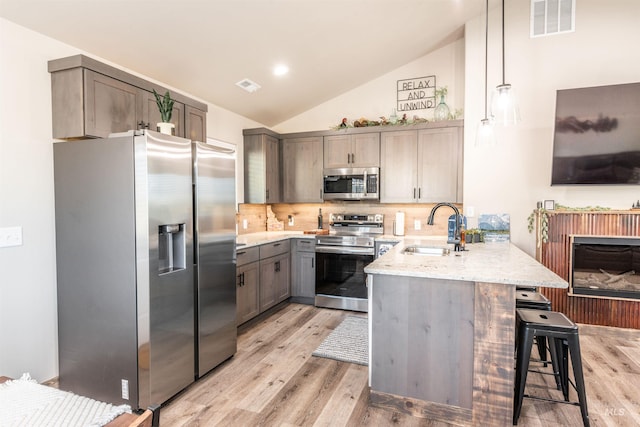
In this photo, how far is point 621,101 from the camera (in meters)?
3.44

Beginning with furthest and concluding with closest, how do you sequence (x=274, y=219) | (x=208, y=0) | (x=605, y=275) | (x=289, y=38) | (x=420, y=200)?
(x=274, y=219)
(x=420, y=200)
(x=605, y=275)
(x=289, y=38)
(x=208, y=0)

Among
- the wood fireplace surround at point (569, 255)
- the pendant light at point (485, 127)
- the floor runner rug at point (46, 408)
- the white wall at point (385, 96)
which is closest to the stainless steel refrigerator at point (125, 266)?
the floor runner rug at point (46, 408)

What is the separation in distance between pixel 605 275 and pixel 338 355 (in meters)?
2.93

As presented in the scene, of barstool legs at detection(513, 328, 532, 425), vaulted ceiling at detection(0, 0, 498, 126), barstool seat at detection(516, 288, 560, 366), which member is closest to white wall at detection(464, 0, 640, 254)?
vaulted ceiling at detection(0, 0, 498, 126)

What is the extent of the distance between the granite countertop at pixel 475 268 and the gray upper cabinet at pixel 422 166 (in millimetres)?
1578

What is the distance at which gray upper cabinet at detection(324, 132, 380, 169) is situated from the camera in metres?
4.59

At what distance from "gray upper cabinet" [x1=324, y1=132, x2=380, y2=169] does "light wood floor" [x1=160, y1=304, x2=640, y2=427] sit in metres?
2.31

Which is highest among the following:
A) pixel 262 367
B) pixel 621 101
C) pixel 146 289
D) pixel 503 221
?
pixel 621 101

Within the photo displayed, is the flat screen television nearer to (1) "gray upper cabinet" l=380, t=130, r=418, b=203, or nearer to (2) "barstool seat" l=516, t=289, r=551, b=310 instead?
(1) "gray upper cabinet" l=380, t=130, r=418, b=203

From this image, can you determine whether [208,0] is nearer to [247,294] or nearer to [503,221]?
A: [247,294]

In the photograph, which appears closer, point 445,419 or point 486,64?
point 445,419

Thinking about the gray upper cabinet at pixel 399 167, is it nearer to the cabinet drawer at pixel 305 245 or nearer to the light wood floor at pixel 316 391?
the cabinet drawer at pixel 305 245

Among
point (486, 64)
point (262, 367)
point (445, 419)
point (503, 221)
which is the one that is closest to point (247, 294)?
point (262, 367)

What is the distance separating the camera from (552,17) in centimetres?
373
